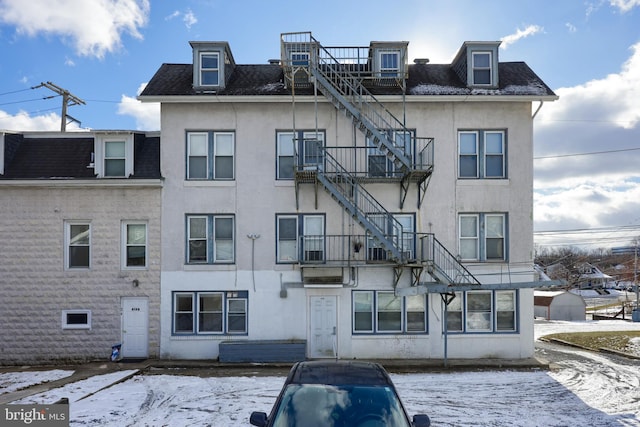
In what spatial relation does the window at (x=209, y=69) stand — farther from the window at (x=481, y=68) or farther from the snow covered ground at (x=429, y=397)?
the snow covered ground at (x=429, y=397)

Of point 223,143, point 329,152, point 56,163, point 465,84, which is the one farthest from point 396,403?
point 56,163

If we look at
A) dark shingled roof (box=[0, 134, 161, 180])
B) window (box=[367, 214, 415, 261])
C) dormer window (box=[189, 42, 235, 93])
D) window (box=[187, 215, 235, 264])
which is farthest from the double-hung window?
dark shingled roof (box=[0, 134, 161, 180])

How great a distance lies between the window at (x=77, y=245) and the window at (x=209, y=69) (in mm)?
6775

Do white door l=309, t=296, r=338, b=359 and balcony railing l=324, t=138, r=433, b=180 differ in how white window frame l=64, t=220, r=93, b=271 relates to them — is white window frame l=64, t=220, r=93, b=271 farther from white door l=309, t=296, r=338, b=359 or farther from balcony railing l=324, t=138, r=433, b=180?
balcony railing l=324, t=138, r=433, b=180

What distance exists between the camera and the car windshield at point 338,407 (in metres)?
5.91

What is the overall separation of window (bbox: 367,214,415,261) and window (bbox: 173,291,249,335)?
15.6 ft

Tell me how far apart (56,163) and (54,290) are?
4.64 metres

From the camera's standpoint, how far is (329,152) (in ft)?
56.1

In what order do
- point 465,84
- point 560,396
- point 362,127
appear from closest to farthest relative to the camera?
point 560,396
point 362,127
point 465,84

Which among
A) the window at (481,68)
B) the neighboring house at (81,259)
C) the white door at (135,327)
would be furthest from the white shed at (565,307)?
the neighboring house at (81,259)

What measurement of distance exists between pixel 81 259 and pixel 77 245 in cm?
53

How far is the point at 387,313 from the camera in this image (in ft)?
55.9

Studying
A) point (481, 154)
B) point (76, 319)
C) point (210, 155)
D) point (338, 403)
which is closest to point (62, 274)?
point (76, 319)

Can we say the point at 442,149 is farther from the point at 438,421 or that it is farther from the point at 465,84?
the point at 438,421
